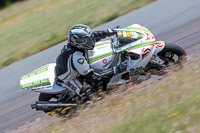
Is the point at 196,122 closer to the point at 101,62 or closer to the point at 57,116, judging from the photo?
the point at 101,62

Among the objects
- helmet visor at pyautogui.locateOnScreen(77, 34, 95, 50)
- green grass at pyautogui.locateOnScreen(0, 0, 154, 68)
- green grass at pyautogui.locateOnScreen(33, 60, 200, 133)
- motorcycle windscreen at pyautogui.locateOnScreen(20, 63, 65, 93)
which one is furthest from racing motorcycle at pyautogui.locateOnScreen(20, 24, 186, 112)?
green grass at pyautogui.locateOnScreen(0, 0, 154, 68)

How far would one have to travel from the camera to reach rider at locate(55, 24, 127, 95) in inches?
213

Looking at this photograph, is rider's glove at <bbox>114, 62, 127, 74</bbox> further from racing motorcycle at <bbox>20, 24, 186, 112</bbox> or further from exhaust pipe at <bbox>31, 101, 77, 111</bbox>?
exhaust pipe at <bbox>31, 101, 77, 111</bbox>

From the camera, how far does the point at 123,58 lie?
572cm

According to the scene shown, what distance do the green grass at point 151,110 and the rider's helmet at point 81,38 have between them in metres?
1.04

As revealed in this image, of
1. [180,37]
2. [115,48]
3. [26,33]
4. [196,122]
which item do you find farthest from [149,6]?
[196,122]

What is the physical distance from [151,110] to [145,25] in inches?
216

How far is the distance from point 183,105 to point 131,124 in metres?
0.70

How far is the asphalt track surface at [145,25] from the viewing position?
6.98 meters

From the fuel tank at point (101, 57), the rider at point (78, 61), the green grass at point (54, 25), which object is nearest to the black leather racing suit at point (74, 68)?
the rider at point (78, 61)

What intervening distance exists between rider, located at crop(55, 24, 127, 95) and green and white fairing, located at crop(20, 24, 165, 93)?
13cm

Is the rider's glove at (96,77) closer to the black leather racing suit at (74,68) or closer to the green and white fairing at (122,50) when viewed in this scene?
the black leather racing suit at (74,68)

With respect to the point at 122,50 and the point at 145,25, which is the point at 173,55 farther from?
the point at 145,25

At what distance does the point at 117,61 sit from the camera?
5.76 m
